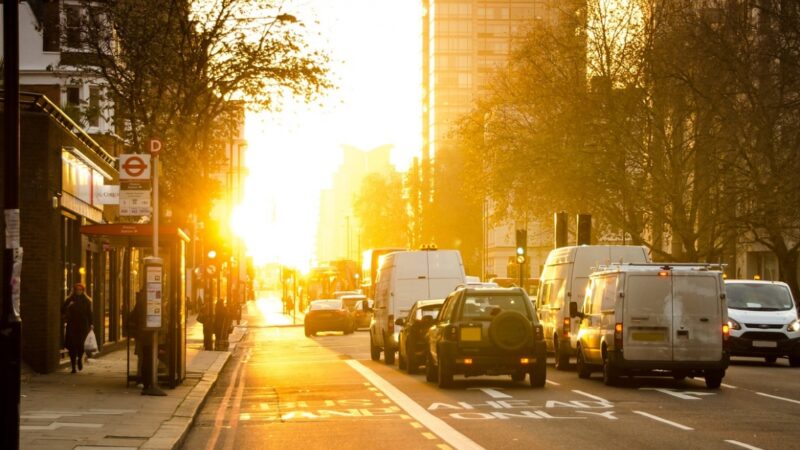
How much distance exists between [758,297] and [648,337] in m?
12.1

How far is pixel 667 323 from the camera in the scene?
81.7 ft

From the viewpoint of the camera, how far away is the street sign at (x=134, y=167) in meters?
22.3

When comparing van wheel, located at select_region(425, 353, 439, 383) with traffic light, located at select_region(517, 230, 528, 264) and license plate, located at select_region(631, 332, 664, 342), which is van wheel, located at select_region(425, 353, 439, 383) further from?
traffic light, located at select_region(517, 230, 528, 264)

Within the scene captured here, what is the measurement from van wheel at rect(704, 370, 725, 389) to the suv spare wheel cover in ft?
11.0

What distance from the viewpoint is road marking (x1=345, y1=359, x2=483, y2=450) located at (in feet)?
51.4

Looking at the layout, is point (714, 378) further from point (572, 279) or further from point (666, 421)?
point (666, 421)

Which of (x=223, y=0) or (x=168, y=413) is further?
(x=223, y=0)

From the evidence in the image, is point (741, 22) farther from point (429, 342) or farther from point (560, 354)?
point (429, 342)

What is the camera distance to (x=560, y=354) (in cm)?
3138

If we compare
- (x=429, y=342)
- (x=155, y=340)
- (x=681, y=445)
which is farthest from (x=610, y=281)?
(x=681, y=445)

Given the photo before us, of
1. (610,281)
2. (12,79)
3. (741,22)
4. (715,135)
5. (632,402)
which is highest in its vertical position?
(741,22)

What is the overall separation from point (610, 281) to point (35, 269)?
1159 cm

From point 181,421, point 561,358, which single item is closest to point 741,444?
point 181,421

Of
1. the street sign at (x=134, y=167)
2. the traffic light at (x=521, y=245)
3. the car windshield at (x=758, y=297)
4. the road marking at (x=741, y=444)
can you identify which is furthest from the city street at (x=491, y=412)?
the traffic light at (x=521, y=245)
